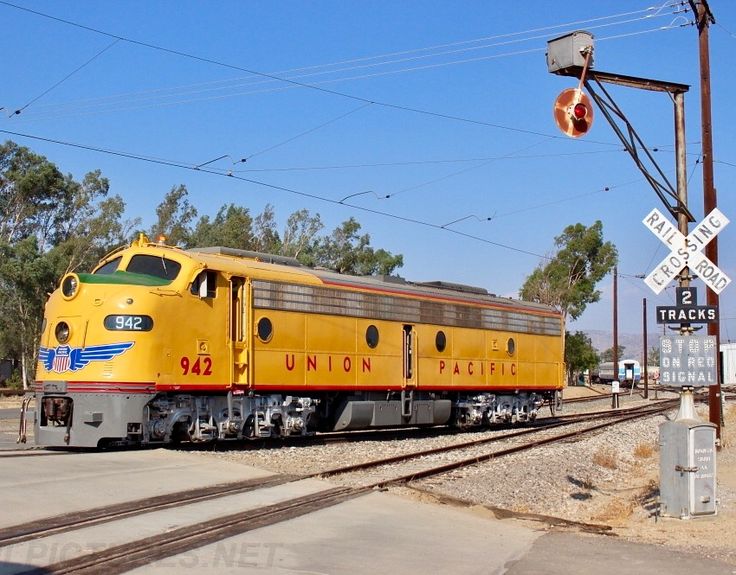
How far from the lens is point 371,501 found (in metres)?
11.4

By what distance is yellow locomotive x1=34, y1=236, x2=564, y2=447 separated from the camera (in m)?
15.2

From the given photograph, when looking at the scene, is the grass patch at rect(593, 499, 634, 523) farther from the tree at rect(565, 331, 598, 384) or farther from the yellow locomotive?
the tree at rect(565, 331, 598, 384)

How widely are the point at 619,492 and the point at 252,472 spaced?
260 inches

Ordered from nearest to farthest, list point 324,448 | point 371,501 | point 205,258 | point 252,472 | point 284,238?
point 371,501 < point 252,472 < point 205,258 < point 324,448 < point 284,238

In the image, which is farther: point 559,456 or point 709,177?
point 709,177

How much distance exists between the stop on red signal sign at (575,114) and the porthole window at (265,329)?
7.89 m

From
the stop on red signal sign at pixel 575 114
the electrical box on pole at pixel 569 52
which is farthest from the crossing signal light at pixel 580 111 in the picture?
the electrical box on pole at pixel 569 52

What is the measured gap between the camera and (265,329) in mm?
17359

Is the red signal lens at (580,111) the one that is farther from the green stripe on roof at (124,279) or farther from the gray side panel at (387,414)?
the gray side panel at (387,414)

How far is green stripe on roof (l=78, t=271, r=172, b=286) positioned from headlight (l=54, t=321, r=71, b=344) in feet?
2.79

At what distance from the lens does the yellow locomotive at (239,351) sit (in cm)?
1517

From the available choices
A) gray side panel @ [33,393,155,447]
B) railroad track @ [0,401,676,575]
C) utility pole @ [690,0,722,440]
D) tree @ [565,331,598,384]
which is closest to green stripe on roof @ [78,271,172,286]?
gray side panel @ [33,393,155,447]

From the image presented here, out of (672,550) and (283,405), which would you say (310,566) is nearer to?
(672,550)

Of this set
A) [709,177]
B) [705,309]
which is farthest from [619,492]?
[709,177]
